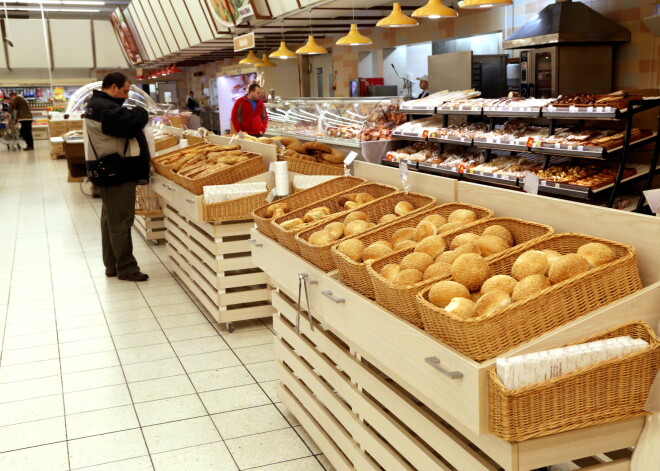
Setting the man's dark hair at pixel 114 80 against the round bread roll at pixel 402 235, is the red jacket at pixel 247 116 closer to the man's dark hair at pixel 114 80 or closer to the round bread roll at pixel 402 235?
the man's dark hair at pixel 114 80

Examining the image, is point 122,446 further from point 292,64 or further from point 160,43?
point 160,43

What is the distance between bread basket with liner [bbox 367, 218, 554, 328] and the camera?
2.01 m

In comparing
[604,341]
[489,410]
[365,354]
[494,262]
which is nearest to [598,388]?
[604,341]

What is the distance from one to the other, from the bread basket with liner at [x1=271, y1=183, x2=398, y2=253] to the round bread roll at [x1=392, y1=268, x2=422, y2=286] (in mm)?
856

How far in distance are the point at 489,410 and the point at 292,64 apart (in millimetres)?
14710

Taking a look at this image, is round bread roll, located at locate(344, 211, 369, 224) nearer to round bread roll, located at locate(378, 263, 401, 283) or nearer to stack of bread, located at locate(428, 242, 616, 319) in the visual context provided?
round bread roll, located at locate(378, 263, 401, 283)

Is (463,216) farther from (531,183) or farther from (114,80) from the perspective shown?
(114,80)

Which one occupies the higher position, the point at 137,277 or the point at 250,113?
the point at 250,113

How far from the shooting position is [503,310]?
173 centimetres

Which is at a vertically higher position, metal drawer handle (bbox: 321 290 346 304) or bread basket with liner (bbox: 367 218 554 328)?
bread basket with liner (bbox: 367 218 554 328)

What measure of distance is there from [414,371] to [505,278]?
374 mm

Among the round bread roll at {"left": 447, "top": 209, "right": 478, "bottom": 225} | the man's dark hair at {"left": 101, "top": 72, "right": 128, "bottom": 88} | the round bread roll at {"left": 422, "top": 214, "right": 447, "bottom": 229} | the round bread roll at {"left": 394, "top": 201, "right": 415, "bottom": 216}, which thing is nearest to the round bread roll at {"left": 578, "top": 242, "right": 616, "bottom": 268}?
the round bread roll at {"left": 447, "top": 209, "right": 478, "bottom": 225}

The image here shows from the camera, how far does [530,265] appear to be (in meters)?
2.02

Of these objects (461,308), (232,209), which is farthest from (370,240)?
(232,209)
